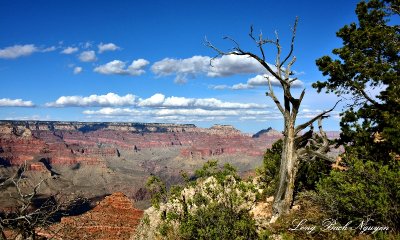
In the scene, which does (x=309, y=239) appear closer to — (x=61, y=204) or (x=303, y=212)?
(x=303, y=212)

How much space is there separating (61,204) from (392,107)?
629 inches

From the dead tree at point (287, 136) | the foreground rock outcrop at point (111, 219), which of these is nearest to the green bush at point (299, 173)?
the dead tree at point (287, 136)

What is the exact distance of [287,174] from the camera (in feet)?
56.2

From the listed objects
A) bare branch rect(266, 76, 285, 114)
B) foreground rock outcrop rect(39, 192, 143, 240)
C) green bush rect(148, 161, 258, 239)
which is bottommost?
foreground rock outcrop rect(39, 192, 143, 240)

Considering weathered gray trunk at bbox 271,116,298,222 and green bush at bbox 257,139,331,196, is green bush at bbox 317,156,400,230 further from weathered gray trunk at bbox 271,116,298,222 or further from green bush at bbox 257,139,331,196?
green bush at bbox 257,139,331,196

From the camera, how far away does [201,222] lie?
14.1 m

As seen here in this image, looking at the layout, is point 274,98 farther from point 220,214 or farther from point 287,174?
point 220,214

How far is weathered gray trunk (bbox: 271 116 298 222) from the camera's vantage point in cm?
1706

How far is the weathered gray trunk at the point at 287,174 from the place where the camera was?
17.1 meters

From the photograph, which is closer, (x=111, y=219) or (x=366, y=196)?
(x=366, y=196)

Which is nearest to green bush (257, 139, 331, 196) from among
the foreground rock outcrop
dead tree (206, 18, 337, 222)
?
dead tree (206, 18, 337, 222)

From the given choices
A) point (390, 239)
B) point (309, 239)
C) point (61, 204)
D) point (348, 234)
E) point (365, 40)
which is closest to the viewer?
point (390, 239)

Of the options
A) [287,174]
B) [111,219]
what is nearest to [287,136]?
[287,174]

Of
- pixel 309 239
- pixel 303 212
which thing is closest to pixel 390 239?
pixel 309 239
